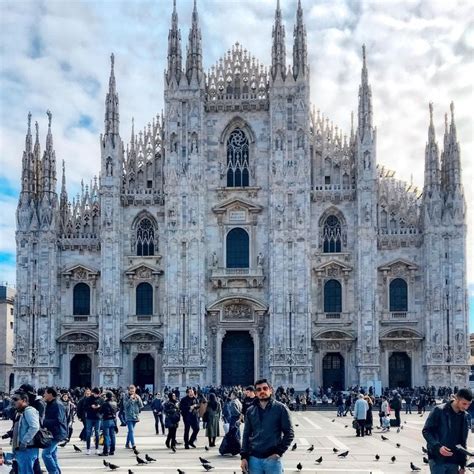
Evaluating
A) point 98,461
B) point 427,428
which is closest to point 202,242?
point 98,461

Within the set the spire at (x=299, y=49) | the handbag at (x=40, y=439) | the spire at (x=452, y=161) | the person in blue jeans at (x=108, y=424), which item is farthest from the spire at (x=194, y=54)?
the handbag at (x=40, y=439)

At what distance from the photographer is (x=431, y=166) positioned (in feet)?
175

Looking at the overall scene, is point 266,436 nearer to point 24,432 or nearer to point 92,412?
point 24,432

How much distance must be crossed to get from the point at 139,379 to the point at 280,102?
18.9 metres

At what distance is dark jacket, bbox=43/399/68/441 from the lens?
1480 cm

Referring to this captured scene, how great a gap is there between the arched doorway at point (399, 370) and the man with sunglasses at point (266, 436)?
43.8 m

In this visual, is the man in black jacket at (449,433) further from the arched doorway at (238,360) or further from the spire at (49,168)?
the spire at (49,168)

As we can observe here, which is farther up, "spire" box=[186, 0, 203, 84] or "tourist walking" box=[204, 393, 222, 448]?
"spire" box=[186, 0, 203, 84]

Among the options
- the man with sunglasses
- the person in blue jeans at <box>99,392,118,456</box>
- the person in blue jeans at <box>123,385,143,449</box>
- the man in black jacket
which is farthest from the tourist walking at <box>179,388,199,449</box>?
the man in black jacket

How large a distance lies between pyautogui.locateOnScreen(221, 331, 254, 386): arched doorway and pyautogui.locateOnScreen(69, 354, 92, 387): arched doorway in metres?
8.38

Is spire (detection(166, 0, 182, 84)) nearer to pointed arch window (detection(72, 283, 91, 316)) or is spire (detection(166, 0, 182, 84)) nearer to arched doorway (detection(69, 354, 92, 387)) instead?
pointed arch window (detection(72, 283, 91, 316))

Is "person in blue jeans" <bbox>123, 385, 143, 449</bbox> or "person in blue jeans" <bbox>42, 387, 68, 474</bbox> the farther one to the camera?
"person in blue jeans" <bbox>123, 385, 143, 449</bbox>

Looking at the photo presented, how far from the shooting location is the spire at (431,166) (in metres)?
52.8

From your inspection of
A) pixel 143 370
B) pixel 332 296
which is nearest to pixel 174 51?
pixel 332 296
